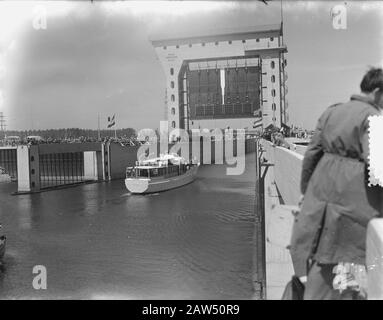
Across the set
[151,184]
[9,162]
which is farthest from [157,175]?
[9,162]

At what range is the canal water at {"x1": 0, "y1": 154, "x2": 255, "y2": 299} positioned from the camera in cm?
773

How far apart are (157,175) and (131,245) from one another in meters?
10.8

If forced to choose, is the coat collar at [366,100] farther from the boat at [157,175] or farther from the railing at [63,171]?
the railing at [63,171]

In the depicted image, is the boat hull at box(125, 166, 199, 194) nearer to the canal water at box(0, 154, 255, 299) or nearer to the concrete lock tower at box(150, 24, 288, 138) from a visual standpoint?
the canal water at box(0, 154, 255, 299)

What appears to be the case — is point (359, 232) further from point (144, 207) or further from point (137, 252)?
point (144, 207)

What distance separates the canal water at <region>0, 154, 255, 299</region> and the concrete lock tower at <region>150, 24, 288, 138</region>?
8.00 ft

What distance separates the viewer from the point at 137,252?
10.3 metres

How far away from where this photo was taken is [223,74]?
913 cm

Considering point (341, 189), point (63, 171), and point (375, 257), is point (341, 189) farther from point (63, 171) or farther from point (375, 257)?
point (63, 171)

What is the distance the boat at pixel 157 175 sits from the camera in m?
20.9
